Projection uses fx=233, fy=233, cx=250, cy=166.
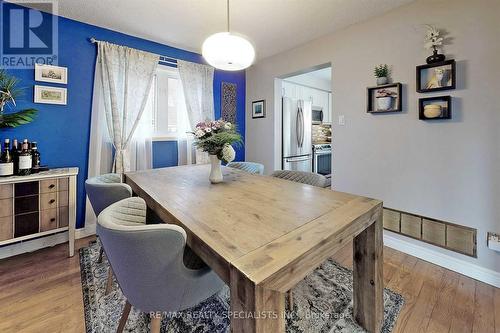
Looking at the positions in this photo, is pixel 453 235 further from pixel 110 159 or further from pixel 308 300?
pixel 110 159

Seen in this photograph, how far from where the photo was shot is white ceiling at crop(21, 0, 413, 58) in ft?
7.16

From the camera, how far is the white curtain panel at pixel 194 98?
3.29 metres

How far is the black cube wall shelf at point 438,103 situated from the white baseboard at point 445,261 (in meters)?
1.18

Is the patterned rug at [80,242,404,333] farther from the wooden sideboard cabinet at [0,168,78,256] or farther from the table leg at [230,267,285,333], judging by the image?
the table leg at [230,267,285,333]

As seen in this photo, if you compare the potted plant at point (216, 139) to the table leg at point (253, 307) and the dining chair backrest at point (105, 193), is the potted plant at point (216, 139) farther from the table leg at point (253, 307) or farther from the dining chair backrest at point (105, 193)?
the table leg at point (253, 307)

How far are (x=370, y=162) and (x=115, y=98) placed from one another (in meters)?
2.99

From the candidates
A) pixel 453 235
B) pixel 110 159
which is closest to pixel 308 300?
pixel 453 235

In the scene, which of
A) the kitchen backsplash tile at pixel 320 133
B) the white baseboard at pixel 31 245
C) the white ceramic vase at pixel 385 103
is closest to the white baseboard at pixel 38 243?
the white baseboard at pixel 31 245

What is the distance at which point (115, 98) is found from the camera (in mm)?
2738

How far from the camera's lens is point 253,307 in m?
0.65

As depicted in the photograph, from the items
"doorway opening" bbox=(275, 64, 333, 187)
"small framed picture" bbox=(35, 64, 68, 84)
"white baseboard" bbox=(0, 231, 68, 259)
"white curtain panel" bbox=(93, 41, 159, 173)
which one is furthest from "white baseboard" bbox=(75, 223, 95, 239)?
"doorway opening" bbox=(275, 64, 333, 187)

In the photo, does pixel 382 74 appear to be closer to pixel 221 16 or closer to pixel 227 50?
pixel 227 50

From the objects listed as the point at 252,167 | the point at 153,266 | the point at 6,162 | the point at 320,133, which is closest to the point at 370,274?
the point at 153,266

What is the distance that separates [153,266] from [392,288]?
175 cm
